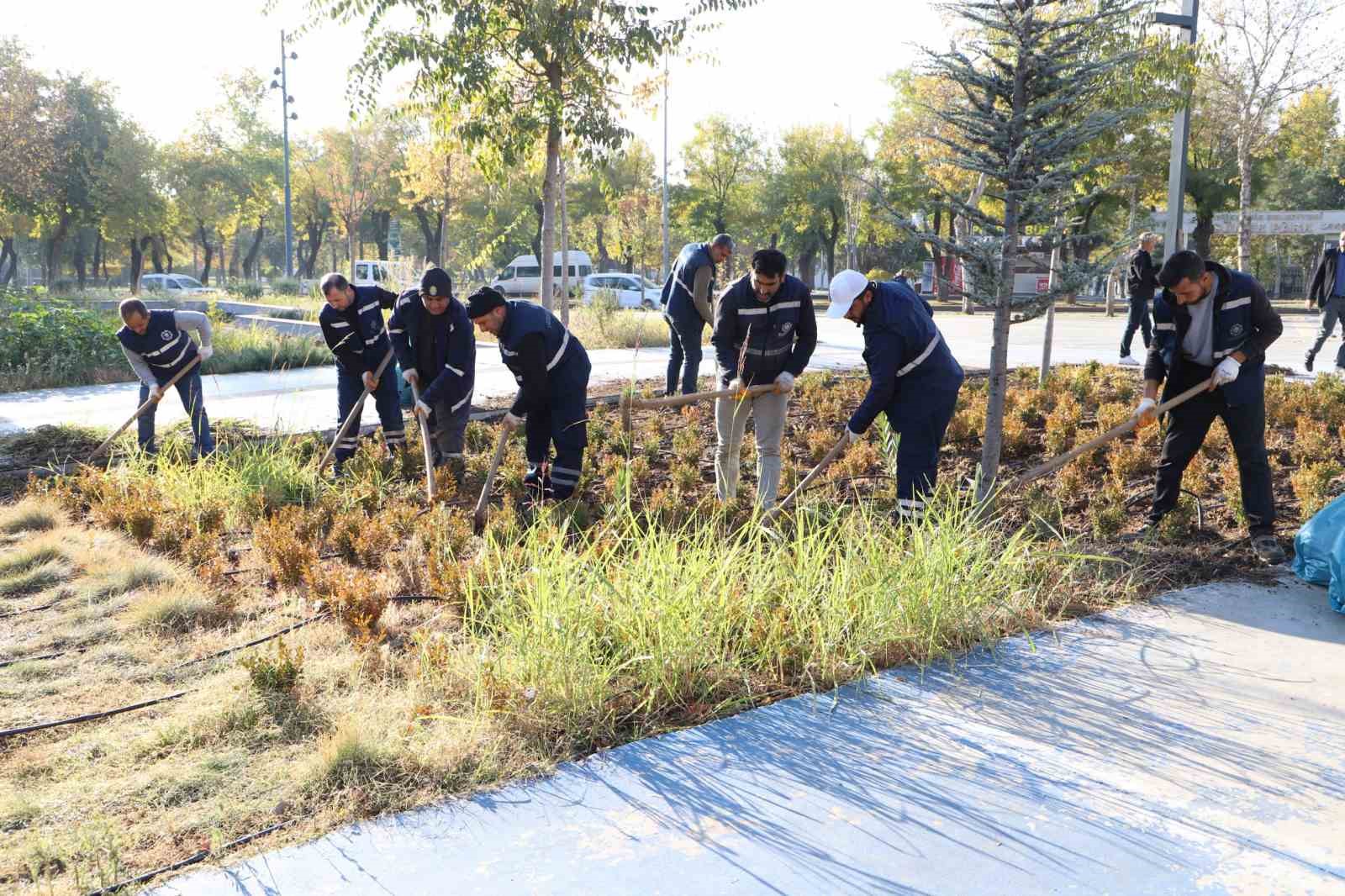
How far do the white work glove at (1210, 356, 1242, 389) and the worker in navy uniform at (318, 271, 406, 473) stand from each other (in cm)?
533

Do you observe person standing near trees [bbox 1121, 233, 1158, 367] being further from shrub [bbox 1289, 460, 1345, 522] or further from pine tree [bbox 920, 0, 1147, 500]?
shrub [bbox 1289, 460, 1345, 522]

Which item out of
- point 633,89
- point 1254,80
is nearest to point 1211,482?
point 633,89

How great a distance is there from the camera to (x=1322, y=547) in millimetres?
4395

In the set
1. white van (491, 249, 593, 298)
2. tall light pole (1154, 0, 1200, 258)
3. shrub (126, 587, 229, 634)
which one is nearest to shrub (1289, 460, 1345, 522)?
tall light pole (1154, 0, 1200, 258)

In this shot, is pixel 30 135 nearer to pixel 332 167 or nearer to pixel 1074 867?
pixel 332 167

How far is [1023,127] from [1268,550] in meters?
2.47

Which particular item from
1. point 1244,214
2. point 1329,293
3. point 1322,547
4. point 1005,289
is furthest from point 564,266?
point 1244,214

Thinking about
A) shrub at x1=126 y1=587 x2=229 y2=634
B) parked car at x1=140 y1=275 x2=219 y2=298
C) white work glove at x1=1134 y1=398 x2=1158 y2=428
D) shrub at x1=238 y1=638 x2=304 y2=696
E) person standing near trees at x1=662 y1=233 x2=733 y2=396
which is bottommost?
shrub at x1=126 y1=587 x2=229 y2=634

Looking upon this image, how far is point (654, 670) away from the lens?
3422 mm

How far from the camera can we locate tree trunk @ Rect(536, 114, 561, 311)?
10.2 meters

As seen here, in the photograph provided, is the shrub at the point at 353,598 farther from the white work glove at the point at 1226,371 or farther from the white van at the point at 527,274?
the white van at the point at 527,274

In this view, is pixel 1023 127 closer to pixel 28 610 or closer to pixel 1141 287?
pixel 1141 287

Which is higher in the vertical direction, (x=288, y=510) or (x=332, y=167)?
(x=332, y=167)

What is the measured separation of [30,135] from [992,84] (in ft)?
→ 92.0
